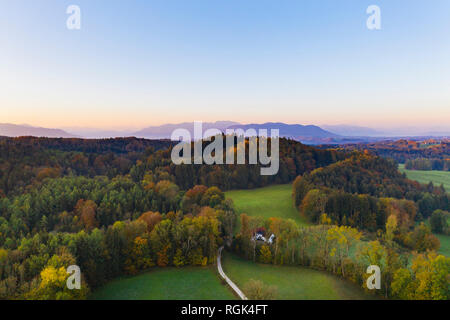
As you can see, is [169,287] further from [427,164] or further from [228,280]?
[427,164]

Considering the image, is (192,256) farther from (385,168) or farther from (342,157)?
(342,157)

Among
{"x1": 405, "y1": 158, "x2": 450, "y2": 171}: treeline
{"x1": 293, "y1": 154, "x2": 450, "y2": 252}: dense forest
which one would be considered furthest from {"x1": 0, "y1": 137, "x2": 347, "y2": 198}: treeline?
{"x1": 405, "y1": 158, "x2": 450, "y2": 171}: treeline

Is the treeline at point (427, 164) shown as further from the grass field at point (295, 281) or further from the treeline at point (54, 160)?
the grass field at point (295, 281)

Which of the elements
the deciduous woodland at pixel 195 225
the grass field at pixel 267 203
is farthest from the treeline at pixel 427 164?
the grass field at pixel 267 203

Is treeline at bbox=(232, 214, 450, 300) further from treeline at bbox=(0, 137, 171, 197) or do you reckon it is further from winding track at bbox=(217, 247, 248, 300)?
treeline at bbox=(0, 137, 171, 197)

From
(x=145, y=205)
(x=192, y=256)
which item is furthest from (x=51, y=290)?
(x=145, y=205)

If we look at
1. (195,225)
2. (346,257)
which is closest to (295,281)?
(346,257)
